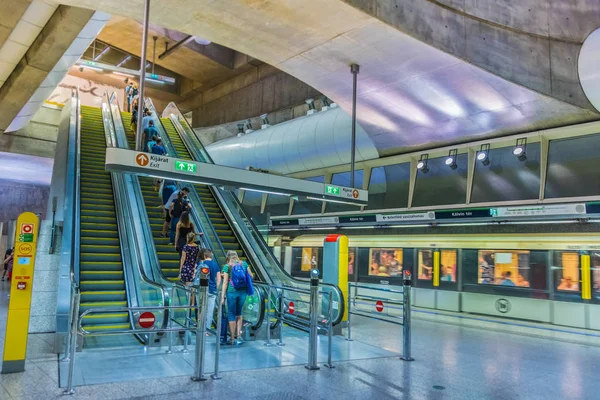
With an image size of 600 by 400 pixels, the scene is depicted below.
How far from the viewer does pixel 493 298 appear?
11461 mm

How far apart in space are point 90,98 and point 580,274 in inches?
927

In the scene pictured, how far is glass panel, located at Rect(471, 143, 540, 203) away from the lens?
1050 cm

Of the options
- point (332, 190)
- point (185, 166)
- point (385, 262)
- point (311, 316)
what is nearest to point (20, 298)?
point (185, 166)

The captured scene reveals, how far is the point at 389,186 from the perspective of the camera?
13547 millimetres

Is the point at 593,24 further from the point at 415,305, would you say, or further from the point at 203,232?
the point at 203,232

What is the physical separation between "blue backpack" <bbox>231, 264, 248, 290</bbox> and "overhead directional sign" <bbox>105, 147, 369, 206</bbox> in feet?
→ 4.41

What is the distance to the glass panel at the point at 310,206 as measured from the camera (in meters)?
16.0

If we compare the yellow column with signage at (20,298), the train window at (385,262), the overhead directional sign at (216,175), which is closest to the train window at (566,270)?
the train window at (385,262)

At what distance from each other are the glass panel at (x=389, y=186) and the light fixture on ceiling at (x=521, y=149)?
3191mm

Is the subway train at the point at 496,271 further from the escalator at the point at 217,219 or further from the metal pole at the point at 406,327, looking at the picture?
the metal pole at the point at 406,327

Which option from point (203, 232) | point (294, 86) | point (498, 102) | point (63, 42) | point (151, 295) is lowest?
point (151, 295)

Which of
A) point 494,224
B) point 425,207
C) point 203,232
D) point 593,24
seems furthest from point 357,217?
point 593,24

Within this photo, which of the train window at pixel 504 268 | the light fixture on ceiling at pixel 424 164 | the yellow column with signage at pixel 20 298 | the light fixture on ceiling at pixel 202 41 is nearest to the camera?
the yellow column with signage at pixel 20 298

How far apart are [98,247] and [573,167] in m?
9.87
